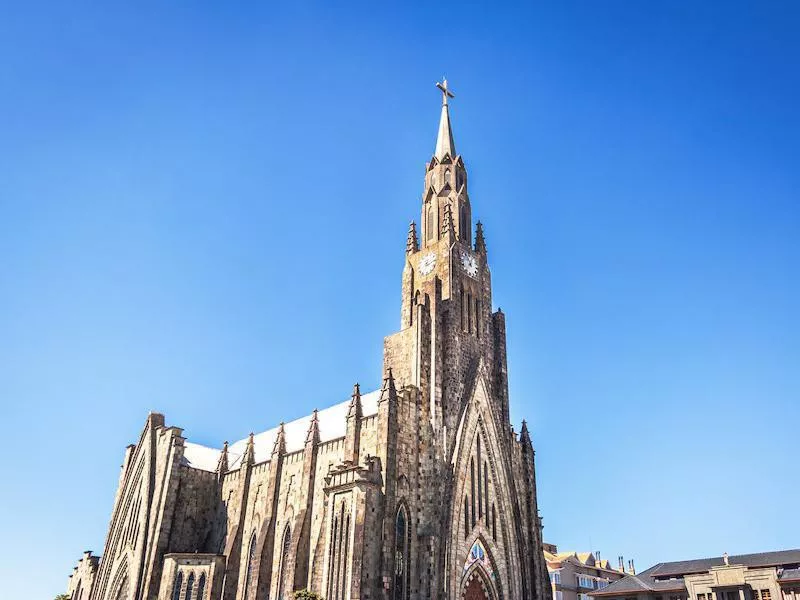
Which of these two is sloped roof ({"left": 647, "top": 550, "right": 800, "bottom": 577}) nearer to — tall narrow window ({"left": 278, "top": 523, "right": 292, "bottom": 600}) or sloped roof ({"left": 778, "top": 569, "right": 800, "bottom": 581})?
sloped roof ({"left": 778, "top": 569, "right": 800, "bottom": 581})

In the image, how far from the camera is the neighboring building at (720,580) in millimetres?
65125

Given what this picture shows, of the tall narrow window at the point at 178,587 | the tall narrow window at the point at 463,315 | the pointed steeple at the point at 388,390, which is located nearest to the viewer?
the pointed steeple at the point at 388,390

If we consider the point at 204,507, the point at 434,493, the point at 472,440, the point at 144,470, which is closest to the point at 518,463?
the point at 472,440

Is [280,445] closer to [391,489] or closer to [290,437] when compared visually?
[290,437]

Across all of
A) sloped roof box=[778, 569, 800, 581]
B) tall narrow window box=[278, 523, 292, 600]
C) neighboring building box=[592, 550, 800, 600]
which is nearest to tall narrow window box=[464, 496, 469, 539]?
tall narrow window box=[278, 523, 292, 600]

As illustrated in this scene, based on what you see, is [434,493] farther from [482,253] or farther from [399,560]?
[482,253]

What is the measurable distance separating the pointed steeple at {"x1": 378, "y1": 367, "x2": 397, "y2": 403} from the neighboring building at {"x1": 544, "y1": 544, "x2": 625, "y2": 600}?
41435mm

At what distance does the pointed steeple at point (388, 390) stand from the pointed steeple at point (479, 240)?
21.4m

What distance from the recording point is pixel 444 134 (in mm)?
80562

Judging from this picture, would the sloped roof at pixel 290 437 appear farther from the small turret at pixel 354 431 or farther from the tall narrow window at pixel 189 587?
the tall narrow window at pixel 189 587

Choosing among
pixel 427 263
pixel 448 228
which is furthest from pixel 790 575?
pixel 448 228

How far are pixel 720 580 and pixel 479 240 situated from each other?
40.5 metres

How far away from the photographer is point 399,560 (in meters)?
53.3

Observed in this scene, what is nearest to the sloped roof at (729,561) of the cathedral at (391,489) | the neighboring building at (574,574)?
the neighboring building at (574,574)
